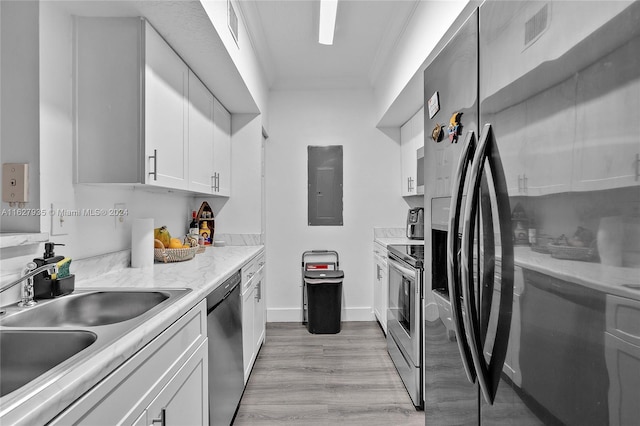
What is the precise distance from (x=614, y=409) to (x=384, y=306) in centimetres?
292

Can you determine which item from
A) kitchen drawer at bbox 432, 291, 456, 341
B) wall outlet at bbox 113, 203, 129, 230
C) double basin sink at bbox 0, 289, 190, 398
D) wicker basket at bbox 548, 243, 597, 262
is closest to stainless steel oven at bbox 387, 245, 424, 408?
kitchen drawer at bbox 432, 291, 456, 341

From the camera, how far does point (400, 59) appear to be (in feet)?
9.20

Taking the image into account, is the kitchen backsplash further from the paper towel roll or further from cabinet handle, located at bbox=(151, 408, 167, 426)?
cabinet handle, located at bbox=(151, 408, 167, 426)

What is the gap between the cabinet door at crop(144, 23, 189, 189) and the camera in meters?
1.76

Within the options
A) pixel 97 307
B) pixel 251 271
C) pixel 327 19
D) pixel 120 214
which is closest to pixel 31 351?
pixel 97 307

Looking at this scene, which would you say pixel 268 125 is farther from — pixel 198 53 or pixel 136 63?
pixel 136 63

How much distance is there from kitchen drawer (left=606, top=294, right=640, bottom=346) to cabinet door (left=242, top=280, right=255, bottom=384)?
209cm

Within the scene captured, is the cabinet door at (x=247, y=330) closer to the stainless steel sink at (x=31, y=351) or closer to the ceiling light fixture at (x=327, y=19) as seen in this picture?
the stainless steel sink at (x=31, y=351)

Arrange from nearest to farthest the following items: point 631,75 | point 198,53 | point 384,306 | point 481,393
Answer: point 631,75
point 481,393
point 198,53
point 384,306

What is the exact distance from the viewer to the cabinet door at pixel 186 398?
1103 mm

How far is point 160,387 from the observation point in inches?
43.2

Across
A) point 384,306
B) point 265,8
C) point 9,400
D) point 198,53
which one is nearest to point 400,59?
point 265,8

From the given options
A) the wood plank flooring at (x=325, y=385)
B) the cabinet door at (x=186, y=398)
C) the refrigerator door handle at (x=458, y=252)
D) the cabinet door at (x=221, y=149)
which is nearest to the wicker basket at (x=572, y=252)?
the refrigerator door handle at (x=458, y=252)

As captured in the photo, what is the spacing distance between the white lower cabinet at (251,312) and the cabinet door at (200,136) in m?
0.69
